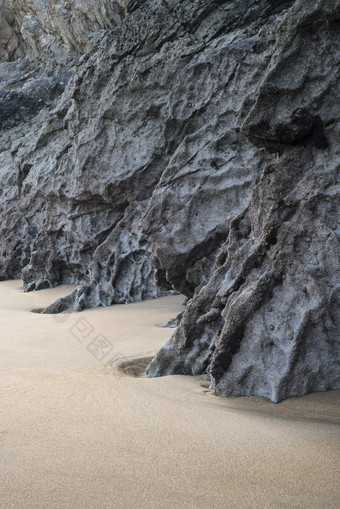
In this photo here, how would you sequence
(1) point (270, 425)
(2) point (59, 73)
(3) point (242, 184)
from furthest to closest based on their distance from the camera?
(2) point (59, 73) → (3) point (242, 184) → (1) point (270, 425)

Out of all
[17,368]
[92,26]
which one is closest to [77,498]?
[17,368]

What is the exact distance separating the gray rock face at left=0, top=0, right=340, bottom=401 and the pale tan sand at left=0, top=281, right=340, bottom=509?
0.29 m

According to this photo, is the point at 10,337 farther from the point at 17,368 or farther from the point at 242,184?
the point at 242,184

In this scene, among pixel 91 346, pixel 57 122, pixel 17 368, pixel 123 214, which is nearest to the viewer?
pixel 17 368

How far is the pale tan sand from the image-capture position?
1.60m

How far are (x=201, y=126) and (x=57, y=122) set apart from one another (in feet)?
23.0

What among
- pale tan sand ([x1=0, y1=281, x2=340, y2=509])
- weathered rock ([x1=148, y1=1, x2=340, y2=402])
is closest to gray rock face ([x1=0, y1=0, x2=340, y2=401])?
weathered rock ([x1=148, y1=1, x2=340, y2=402])

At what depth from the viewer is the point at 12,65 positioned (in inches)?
827

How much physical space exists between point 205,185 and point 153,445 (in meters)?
4.12

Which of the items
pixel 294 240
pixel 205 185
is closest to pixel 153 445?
pixel 294 240

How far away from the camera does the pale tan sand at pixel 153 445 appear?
1604mm

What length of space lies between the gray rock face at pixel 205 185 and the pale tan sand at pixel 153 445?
292mm

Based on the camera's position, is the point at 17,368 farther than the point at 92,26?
No

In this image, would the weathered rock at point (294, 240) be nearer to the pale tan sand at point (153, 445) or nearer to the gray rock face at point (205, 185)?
the gray rock face at point (205, 185)
